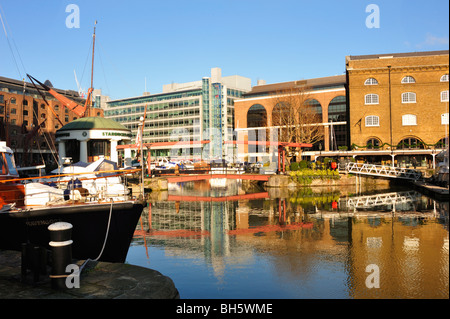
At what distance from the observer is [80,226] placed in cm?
1255

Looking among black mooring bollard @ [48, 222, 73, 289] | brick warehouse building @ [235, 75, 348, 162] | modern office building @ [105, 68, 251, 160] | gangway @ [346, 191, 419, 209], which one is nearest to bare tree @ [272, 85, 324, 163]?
brick warehouse building @ [235, 75, 348, 162]

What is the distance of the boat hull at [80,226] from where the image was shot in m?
12.2

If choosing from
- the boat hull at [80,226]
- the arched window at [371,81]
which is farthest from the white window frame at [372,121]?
the boat hull at [80,226]

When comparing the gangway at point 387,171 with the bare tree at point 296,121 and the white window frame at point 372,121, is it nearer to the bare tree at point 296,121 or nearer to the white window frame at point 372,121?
the bare tree at point 296,121

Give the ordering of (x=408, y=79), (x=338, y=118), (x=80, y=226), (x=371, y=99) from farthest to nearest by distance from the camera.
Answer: (x=338, y=118), (x=371, y=99), (x=408, y=79), (x=80, y=226)

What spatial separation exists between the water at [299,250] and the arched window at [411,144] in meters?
29.6

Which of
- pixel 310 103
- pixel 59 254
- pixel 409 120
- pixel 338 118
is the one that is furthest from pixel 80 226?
pixel 310 103

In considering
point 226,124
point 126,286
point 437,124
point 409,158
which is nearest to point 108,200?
point 126,286

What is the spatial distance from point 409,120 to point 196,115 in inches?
2691

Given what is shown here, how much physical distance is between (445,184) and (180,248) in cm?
2708

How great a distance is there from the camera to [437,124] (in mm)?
56375

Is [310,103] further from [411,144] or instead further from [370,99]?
[411,144]

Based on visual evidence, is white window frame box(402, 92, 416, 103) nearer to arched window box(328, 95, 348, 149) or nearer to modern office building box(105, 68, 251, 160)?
arched window box(328, 95, 348, 149)

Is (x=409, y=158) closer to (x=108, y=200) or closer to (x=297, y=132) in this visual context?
(x=297, y=132)
